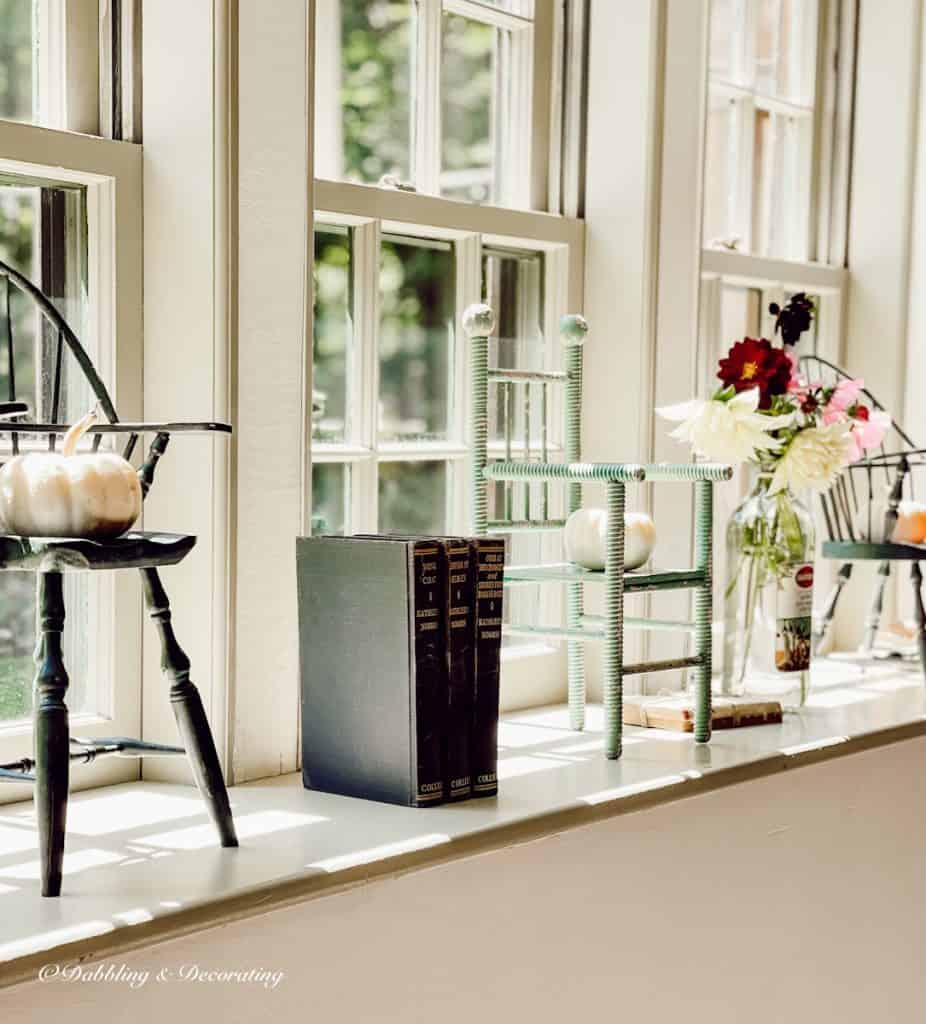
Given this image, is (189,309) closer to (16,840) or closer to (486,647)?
(486,647)

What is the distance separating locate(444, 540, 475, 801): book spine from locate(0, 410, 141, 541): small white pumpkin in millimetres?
480

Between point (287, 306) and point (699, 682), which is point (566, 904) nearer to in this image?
point (699, 682)

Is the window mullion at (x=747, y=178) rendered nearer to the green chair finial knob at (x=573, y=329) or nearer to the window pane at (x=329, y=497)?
the green chair finial knob at (x=573, y=329)

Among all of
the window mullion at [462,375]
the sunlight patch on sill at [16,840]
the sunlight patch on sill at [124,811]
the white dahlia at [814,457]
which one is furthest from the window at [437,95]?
the sunlight patch on sill at [16,840]

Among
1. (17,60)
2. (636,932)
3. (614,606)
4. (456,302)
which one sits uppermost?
(17,60)

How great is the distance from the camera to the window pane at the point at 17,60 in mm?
1834

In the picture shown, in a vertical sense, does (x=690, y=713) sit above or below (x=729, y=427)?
below

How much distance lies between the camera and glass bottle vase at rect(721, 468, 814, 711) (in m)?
2.47

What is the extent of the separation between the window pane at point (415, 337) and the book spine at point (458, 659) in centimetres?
57

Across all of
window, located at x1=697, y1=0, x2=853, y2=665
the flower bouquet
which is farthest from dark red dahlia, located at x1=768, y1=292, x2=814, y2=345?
window, located at x1=697, y1=0, x2=853, y2=665

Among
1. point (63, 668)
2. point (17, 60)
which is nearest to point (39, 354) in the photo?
point (17, 60)

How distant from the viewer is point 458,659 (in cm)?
180

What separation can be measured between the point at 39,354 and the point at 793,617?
1.32 meters

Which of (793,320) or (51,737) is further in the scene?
(793,320)
